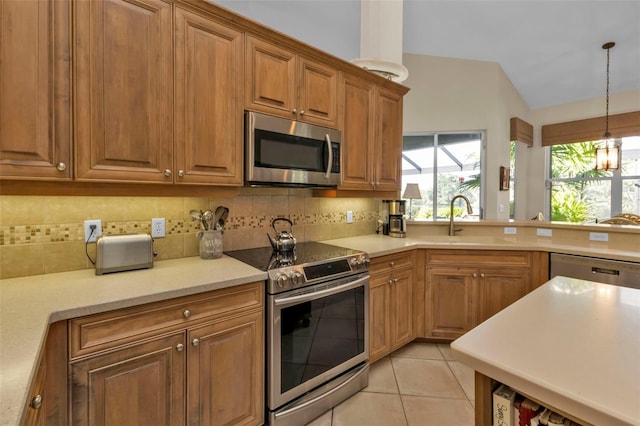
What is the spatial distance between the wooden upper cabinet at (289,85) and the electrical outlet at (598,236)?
7.81 ft

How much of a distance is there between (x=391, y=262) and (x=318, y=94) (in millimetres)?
1382

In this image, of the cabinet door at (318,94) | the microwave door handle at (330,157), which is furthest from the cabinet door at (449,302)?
the cabinet door at (318,94)

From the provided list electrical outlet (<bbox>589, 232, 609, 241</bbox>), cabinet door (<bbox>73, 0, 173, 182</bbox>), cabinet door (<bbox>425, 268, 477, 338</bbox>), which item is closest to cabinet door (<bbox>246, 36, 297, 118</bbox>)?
cabinet door (<bbox>73, 0, 173, 182</bbox>)

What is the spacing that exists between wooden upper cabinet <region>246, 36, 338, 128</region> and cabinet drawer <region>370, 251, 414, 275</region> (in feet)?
3.61

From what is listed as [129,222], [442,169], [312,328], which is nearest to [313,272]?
[312,328]

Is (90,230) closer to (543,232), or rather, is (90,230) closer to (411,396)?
(411,396)

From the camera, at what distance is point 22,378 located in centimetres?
71

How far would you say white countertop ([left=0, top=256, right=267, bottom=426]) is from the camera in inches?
28.6

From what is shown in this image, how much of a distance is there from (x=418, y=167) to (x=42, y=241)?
4.95m

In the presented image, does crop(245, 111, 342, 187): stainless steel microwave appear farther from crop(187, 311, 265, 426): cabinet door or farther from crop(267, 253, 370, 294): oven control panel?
crop(187, 311, 265, 426): cabinet door

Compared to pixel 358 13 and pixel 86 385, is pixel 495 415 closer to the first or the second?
pixel 86 385

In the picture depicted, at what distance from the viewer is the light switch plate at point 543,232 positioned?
9.15 feet

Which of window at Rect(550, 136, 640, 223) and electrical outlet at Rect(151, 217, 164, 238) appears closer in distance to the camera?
electrical outlet at Rect(151, 217, 164, 238)

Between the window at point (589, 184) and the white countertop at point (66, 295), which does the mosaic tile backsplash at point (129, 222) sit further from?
the window at point (589, 184)
